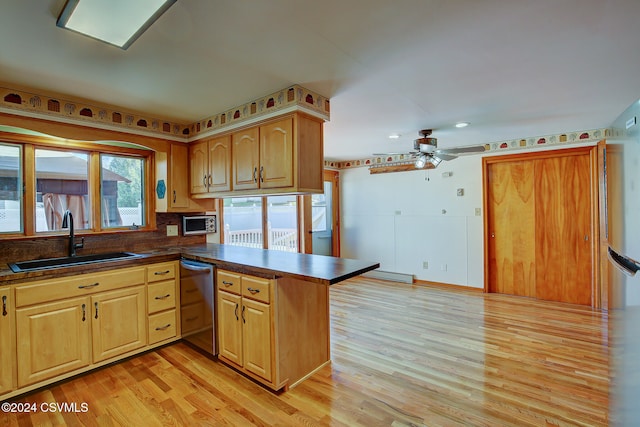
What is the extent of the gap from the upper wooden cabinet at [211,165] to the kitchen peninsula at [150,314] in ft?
2.51

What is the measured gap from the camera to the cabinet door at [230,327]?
2359 millimetres

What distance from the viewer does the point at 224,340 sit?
2.49 m

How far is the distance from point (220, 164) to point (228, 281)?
1.23 metres

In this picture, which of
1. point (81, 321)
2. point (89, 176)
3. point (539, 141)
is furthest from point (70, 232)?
point (539, 141)

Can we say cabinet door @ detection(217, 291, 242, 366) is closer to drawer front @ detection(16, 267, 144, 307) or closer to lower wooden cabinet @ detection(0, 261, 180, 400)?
lower wooden cabinet @ detection(0, 261, 180, 400)

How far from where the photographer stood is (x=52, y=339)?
2213 millimetres

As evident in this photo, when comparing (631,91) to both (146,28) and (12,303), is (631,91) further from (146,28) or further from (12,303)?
(12,303)

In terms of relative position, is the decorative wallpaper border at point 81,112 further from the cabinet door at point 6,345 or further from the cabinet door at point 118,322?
the cabinet door at point 118,322

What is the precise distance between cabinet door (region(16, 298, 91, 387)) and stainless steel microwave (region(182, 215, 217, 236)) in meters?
1.29

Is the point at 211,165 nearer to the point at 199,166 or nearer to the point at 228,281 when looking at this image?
the point at 199,166

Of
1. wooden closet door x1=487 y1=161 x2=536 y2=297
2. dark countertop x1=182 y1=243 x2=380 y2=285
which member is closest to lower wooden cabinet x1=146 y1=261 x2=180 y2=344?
dark countertop x1=182 y1=243 x2=380 y2=285

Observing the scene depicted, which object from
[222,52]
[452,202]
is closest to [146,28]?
[222,52]

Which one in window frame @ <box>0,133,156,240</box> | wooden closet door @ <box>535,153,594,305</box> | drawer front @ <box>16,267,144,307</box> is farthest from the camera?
wooden closet door @ <box>535,153,594,305</box>

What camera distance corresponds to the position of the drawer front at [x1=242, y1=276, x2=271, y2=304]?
213 cm
